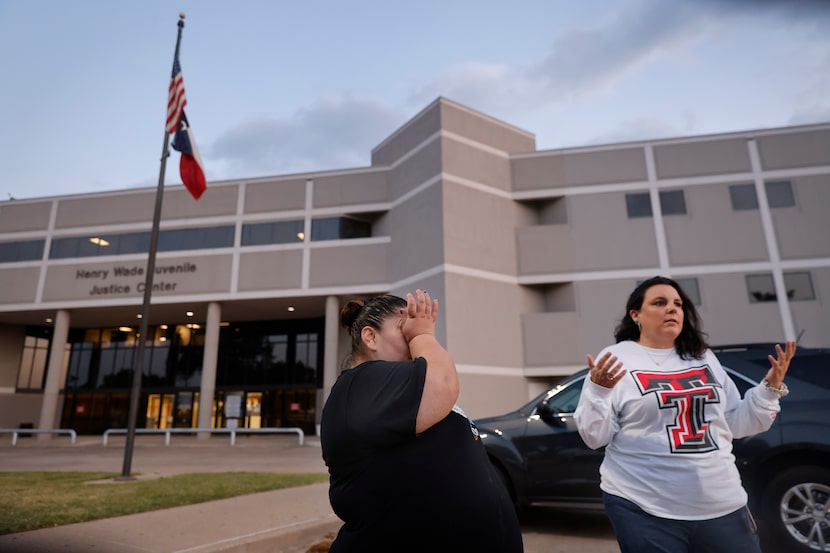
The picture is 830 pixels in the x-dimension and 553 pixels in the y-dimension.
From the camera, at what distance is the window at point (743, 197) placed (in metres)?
23.9

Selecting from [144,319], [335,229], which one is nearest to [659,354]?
[144,319]

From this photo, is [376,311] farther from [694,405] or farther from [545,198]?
[545,198]

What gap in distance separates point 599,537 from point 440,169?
65.0ft

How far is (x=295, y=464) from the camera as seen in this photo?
15266mm

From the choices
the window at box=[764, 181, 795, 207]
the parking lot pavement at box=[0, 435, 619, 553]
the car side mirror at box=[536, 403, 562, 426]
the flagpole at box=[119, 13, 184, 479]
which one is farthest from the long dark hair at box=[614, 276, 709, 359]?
the window at box=[764, 181, 795, 207]

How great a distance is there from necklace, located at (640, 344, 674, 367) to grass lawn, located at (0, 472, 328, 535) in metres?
6.26

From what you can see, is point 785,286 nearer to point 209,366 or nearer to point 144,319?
point 144,319

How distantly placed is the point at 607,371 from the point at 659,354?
0.46 metres

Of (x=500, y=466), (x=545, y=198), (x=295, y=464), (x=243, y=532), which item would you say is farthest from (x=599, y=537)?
(x=545, y=198)

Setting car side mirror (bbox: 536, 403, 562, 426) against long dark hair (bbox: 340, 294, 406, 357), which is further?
car side mirror (bbox: 536, 403, 562, 426)

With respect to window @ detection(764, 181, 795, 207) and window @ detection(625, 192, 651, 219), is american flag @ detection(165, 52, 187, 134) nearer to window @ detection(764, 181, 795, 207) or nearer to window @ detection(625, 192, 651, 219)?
window @ detection(625, 192, 651, 219)

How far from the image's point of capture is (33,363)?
34.0 meters

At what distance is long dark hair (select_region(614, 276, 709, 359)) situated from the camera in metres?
2.78

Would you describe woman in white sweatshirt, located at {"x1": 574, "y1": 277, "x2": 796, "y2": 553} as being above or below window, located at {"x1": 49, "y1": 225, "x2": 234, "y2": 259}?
below
